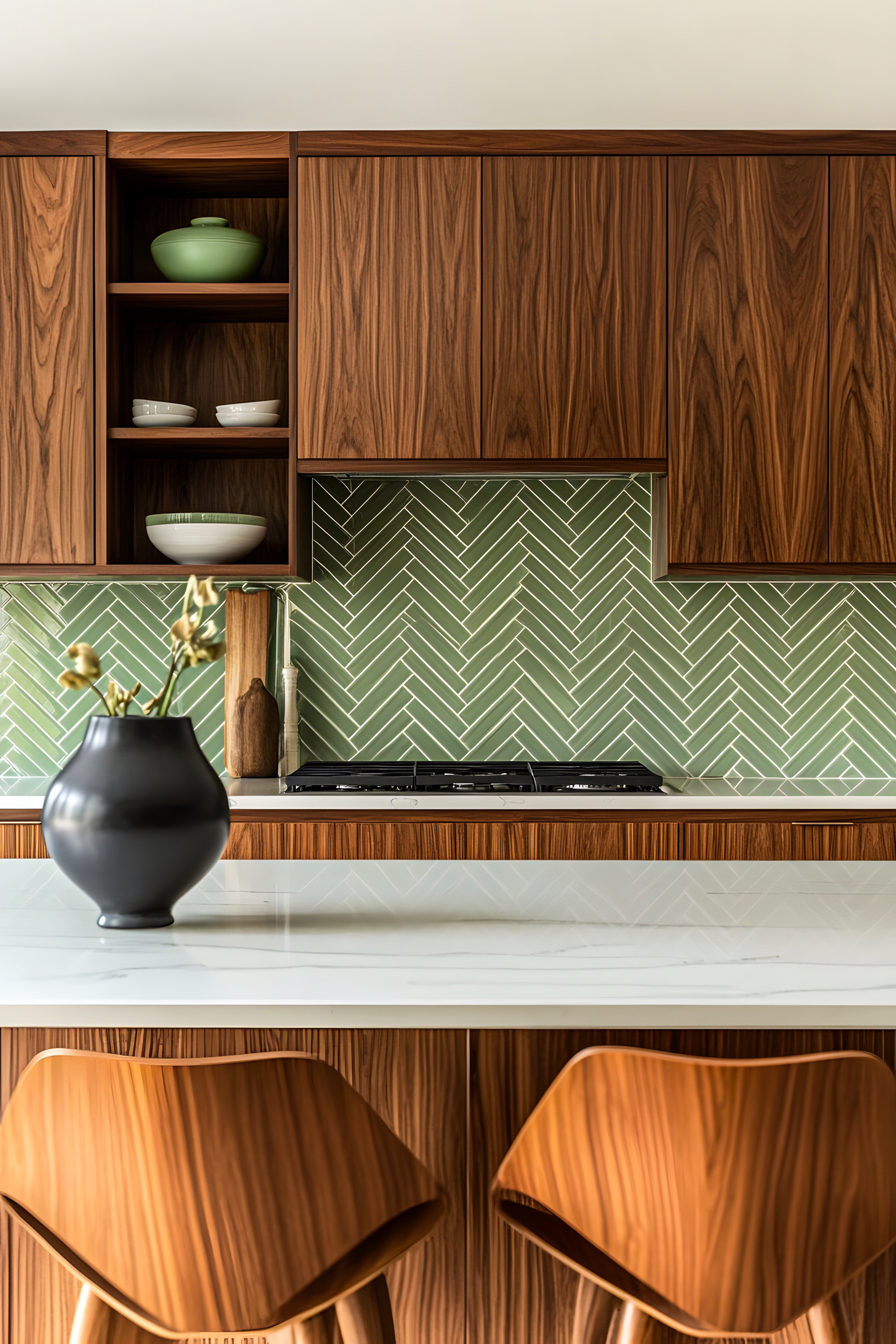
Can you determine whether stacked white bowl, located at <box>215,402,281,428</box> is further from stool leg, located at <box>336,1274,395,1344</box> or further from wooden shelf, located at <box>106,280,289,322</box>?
stool leg, located at <box>336,1274,395,1344</box>

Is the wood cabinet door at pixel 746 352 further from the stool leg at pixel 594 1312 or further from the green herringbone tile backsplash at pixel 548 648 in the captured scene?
the stool leg at pixel 594 1312

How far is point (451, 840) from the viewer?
278 centimetres

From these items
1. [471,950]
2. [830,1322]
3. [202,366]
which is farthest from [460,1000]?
[202,366]

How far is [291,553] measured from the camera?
3.03 metres

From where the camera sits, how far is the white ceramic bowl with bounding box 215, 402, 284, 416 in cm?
309

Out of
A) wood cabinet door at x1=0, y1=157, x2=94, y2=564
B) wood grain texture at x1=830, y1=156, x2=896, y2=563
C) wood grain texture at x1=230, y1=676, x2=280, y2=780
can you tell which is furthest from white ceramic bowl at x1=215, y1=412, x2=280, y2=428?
wood grain texture at x1=830, y1=156, x2=896, y2=563

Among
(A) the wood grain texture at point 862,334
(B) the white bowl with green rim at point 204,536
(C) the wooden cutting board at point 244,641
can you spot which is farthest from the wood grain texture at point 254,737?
(A) the wood grain texture at point 862,334

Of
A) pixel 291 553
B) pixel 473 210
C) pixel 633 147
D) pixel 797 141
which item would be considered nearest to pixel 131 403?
pixel 291 553

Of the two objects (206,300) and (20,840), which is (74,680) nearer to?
(20,840)

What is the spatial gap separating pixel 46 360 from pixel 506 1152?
2516mm

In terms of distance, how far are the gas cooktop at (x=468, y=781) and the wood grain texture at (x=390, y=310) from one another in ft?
2.90

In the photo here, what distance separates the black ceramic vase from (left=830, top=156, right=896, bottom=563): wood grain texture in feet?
7.23

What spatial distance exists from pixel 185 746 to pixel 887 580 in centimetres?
254

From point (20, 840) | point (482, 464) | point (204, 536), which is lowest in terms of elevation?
point (20, 840)
